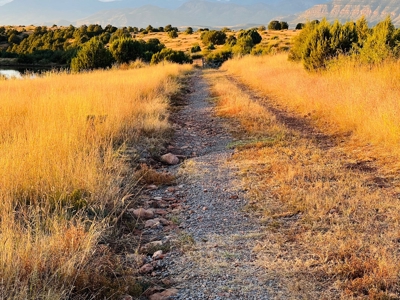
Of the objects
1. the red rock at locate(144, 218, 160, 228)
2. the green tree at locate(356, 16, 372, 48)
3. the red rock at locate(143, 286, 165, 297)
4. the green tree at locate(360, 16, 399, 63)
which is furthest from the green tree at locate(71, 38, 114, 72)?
the red rock at locate(143, 286, 165, 297)

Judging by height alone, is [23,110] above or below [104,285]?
above

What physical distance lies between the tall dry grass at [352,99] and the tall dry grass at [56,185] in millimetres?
4016

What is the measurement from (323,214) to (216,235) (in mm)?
1133

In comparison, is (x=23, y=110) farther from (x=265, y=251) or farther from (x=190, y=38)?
(x=190, y=38)

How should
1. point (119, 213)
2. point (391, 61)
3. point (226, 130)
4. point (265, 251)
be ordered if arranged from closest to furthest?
point (265, 251) < point (119, 213) < point (226, 130) < point (391, 61)

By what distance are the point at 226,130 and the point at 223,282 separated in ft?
19.3

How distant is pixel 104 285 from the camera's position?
249 cm

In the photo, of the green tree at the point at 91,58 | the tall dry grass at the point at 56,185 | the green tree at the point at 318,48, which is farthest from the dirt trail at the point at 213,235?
the green tree at the point at 91,58

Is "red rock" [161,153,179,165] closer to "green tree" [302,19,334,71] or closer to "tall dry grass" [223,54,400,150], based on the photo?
"tall dry grass" [223,54,400,150]

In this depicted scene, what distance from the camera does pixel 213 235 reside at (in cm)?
341

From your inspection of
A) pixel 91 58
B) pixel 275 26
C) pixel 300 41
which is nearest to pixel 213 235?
pixel 300 41

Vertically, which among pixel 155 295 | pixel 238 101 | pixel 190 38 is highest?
pixel 190 38

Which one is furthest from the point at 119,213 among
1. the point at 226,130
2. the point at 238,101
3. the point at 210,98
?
the point at 210,98

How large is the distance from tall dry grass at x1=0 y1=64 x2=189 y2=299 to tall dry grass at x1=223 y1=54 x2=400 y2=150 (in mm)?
4016
